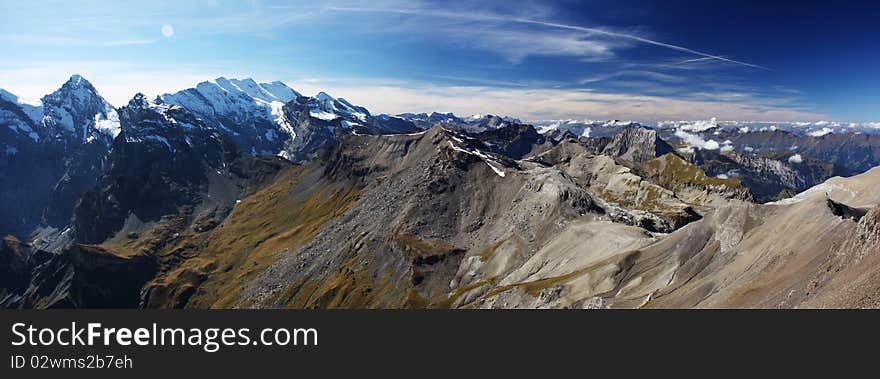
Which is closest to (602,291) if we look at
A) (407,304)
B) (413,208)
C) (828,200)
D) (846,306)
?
(828,200)

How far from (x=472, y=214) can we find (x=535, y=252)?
4907cm

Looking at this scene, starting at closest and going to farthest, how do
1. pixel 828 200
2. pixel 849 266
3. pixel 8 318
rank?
1. pixel 8 318
2. pixel 849 266
3. pixel 828 200

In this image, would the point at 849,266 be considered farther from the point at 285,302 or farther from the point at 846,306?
the point at 285,302

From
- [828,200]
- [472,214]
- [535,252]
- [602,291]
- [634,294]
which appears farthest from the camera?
[472,214]

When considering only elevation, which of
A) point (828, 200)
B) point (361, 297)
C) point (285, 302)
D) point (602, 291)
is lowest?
point (285, 302)

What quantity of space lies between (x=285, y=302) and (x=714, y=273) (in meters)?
164

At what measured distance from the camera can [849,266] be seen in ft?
163

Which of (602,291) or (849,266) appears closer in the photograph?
(849,266)

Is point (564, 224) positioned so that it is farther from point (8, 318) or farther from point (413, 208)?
point (8, 318)

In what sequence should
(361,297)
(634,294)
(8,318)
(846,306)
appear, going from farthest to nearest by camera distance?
(361,297) → (634,294) → (846,306) → (8,318)

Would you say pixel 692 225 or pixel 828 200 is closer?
pixel 828 200

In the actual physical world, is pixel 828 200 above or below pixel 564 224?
above

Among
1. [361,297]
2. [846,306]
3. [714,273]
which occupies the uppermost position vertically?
[846,306]

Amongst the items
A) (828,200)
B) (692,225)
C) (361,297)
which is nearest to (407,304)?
(361,297)
